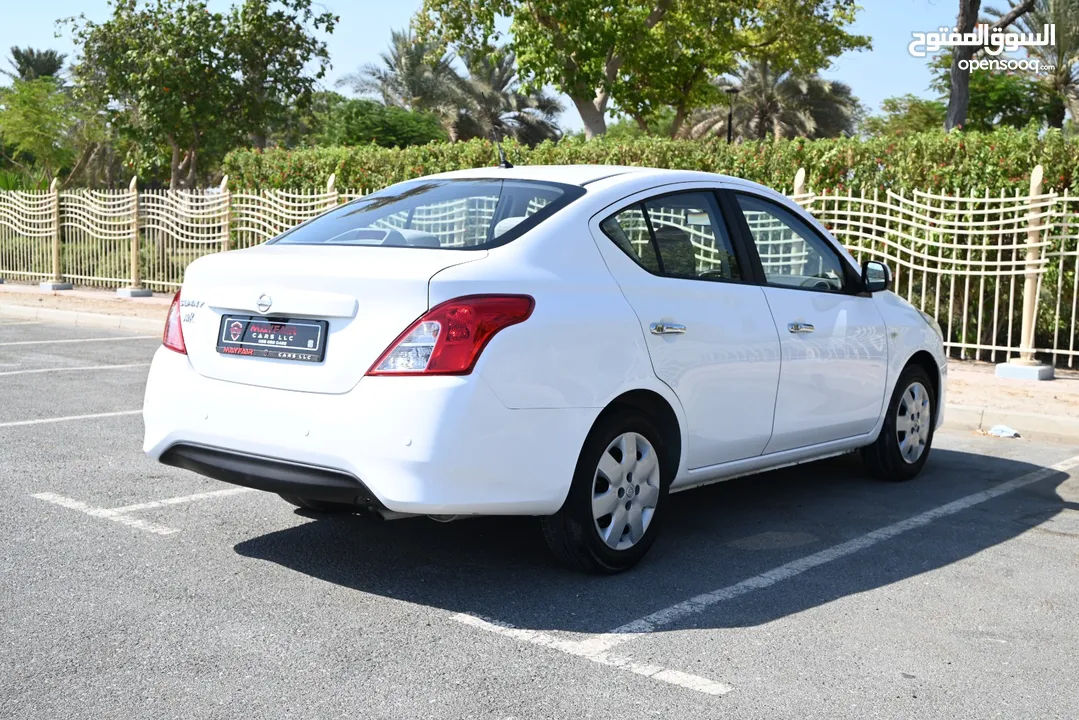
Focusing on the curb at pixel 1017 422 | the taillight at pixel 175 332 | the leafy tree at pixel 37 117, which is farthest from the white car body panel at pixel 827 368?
the leafy tree at pixel 37 117

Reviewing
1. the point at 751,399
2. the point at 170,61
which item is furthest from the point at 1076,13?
the point at 751,399

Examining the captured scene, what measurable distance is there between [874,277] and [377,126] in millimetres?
50180

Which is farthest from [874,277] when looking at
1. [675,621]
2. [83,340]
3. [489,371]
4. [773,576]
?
[83,340]

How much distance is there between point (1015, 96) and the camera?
48.8 m

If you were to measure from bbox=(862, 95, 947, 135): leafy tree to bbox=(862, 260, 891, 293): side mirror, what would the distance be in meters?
51.7

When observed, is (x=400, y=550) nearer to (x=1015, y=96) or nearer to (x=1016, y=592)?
(x=1016, y=592)

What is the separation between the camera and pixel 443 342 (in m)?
4.10

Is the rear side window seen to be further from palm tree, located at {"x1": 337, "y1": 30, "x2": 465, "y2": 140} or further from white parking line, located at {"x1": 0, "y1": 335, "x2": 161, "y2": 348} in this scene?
palm tree, located at {"x1": 337, "y1": 30, "x2": 465, "y2": 140}

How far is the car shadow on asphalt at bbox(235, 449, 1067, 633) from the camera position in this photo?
442 cm

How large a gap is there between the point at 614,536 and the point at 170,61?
91.9ft

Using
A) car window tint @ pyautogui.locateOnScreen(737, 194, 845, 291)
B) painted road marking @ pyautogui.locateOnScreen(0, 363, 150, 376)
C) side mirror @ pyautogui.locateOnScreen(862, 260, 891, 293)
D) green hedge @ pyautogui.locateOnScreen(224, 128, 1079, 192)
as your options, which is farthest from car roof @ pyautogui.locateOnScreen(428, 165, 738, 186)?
green hedge @ pyautogui.locateOnScreen(224, 128, 1079, 192)

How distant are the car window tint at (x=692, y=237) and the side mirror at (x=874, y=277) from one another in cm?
113

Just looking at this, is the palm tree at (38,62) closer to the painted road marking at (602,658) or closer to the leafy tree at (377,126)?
the leafy tree at (377,126)

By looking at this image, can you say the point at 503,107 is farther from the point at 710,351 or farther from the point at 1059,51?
the point at 710,351
